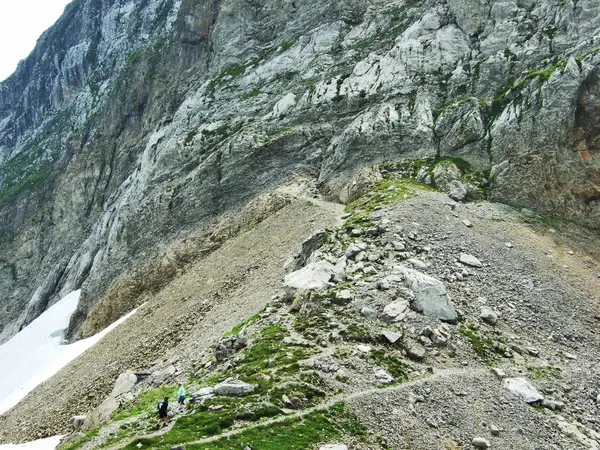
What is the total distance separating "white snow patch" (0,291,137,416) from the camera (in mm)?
50031

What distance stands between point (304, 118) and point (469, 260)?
38144 millimetres

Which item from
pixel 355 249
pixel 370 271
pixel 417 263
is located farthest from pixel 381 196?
pixel 370 271

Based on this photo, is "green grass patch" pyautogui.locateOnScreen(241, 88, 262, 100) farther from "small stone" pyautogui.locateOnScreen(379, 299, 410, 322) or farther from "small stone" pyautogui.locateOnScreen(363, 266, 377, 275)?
"small stone" pyautogui.locateOnScreen(379, 299, 410, 322)

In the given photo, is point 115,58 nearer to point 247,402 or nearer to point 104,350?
point 104,350

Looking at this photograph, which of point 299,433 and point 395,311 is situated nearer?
point 299,433

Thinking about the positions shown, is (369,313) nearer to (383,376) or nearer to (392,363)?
(392,363)

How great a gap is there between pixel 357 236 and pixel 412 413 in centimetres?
1721

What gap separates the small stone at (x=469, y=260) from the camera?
30219 millimetres

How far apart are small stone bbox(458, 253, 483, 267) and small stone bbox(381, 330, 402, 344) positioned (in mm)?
→ 10315

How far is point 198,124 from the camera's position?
238 ft

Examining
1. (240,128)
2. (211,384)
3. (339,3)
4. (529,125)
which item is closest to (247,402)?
→ (211,384)

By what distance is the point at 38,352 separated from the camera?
205 ft

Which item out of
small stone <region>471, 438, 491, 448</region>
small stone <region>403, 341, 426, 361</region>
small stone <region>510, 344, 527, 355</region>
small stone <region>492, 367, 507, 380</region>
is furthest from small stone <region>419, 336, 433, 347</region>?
small stone <region>471, 438, 491, 448</region>

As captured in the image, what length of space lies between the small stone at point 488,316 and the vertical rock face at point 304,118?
19.4 m
